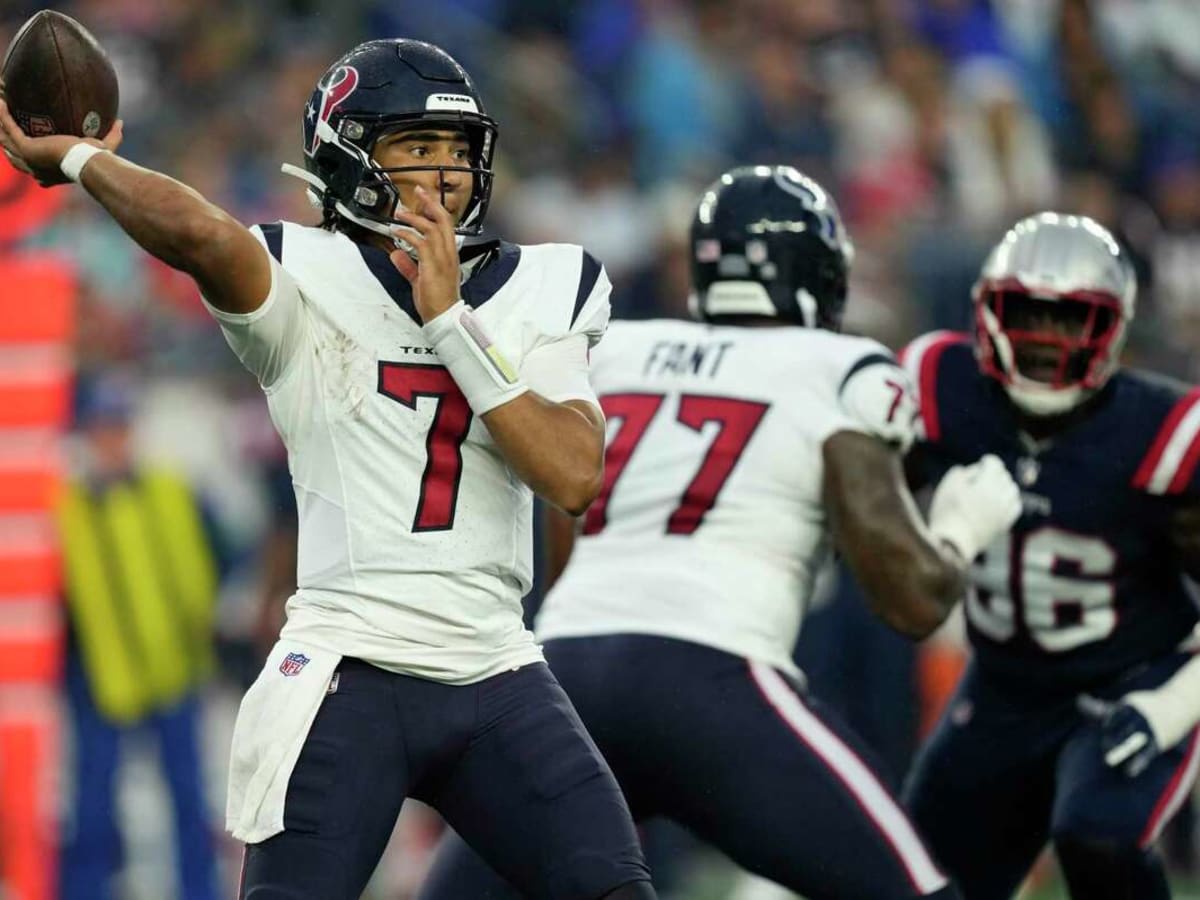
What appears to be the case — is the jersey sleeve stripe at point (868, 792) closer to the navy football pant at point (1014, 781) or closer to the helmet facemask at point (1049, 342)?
the navy football pant at point (1014, 781)

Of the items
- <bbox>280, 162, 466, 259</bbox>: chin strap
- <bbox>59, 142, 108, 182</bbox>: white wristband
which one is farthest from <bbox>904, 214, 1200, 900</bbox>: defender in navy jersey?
<bbox>59, 142, 108, 182</bbox>: white wristband

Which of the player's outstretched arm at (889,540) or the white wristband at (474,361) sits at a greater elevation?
the white wristband at (474,361)

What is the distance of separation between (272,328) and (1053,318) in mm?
2019

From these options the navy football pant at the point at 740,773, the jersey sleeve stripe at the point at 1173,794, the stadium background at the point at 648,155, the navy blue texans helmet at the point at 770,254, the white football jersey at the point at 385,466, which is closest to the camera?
the white football jersey at the point at 385,466

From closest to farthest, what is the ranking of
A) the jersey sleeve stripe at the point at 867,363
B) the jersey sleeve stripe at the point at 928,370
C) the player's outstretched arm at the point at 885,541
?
the player's outstretched arm at the point at 885,541 → the jersey sleeve stripe at the point at 867,363 → the jersey sleeve stripe at the point at 928,370

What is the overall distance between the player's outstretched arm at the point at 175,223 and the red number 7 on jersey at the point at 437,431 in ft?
0.84

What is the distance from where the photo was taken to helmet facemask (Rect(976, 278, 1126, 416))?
4527 mm

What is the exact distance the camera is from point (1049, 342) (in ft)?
14.8

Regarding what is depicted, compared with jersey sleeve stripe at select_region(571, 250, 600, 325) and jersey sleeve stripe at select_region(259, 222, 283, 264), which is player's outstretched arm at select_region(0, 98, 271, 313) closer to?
jersey sleeve stripe at select_region(259, 222, 283, 264)

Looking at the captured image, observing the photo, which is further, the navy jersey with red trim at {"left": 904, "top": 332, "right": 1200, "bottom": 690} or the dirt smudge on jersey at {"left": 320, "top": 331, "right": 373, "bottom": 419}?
the navy jersey with red trim at {"left": 904, "top": 332, "right": 1200, "bottom": 690}

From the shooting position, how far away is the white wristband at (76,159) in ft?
10.1

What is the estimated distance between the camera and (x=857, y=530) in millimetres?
3938

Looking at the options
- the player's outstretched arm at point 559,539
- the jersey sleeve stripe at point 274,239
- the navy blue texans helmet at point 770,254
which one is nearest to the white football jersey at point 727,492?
the navy blue texans helmet at point 770,254

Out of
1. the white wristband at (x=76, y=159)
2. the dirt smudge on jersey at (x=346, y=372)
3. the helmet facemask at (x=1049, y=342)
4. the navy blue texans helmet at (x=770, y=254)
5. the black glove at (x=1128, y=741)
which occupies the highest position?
the white wristband at (x=76, y=159)
